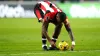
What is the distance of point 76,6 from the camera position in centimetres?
4159

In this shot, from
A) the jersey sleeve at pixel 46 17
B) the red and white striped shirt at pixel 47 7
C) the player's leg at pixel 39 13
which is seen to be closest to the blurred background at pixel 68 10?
the player's leg at pixel 39 13

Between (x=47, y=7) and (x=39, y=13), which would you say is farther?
(x=39, y=13)

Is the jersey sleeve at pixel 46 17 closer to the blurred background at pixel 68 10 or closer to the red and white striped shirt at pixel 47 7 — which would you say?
the red and white striped shirt at pixel 47 7

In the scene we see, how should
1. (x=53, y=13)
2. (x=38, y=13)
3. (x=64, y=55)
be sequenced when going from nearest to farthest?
(x=64, y=55)
(x=53, y=13)
(x=38, y=13)

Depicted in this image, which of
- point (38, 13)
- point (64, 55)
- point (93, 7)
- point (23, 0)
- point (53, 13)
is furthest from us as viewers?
point (23, 0)

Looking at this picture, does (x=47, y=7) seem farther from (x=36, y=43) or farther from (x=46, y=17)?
(x=36, y=43)

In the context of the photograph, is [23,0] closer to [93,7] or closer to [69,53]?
[93,7]

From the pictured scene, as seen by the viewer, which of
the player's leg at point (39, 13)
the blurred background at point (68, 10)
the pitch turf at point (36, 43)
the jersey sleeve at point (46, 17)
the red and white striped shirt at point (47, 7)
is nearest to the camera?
the pitch turf at point (36, 43)

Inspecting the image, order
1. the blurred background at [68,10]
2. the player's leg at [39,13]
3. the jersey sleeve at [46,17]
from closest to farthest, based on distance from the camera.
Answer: the jersey sleeve at [46,17] → the player's leg at [39,13] → the blurred background at [68,10]

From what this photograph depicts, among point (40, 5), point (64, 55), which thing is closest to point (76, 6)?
point (40, 5)

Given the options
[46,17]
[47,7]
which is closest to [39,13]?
[47,7]

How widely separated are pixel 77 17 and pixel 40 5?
83.3 ft

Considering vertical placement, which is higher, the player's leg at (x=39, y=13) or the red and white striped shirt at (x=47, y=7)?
the red and white striped shirt at (x=47, y=7)

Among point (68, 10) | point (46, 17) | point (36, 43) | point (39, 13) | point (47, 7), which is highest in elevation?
point (47, 7)
